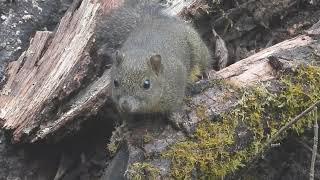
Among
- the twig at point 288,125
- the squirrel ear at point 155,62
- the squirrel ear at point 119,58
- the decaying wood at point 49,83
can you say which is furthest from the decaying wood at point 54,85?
the twig at point 288,125

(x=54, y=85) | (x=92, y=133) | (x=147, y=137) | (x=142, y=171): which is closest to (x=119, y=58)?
(x=147, y=137)

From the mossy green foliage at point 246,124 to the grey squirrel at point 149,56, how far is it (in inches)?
16.2

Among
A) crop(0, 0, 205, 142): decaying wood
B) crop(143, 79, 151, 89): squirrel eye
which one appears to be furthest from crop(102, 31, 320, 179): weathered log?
crop(0, 0, 205, 142): decaying wood

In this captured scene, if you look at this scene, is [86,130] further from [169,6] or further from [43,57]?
[169,6]

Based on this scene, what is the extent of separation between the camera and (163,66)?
15.9 ft

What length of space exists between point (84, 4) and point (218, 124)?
2192 millimetres

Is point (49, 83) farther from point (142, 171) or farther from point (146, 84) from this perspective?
point (142, 171)

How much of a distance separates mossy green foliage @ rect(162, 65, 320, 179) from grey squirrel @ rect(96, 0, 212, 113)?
41 centimetres

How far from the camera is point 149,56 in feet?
15.5

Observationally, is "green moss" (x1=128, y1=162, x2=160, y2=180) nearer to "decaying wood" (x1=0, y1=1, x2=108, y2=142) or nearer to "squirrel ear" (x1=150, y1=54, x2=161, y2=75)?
"squirrel ear" (x1=150, y1=54, x2=161, y2=75)

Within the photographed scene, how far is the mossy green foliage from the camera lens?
14.1 ft

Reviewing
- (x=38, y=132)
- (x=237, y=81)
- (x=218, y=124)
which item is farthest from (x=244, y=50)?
(x=38, y=132)

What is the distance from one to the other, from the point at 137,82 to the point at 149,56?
0.32 metres

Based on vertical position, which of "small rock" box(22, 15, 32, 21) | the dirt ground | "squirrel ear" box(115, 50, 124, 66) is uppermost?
"small rock" box(22, 15, 32, 21)
